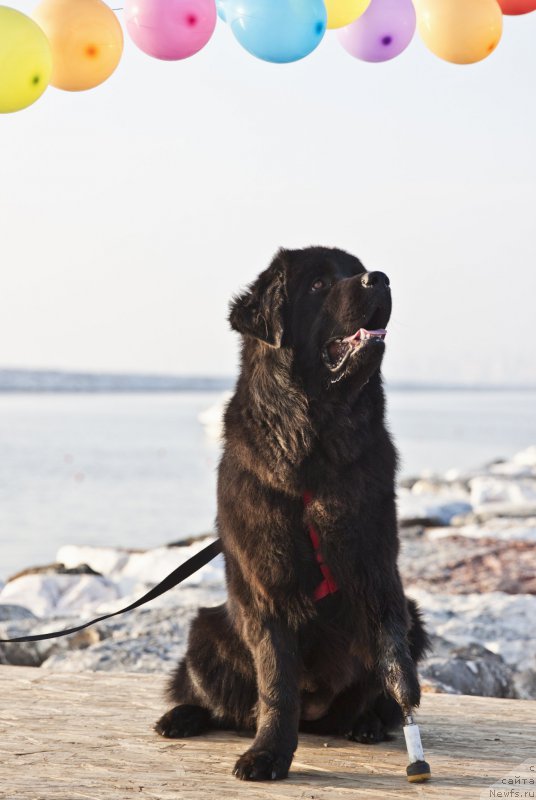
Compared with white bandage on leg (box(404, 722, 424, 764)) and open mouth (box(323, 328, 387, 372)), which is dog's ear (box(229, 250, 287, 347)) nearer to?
open mouth (box(323, 328, 387, 372))

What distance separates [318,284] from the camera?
3121 mm

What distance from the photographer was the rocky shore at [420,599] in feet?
16.5

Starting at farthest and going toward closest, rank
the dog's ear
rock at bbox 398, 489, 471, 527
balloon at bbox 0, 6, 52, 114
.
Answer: rock at bbox 398, 489, 471, 527, balloon at bbox 0, 6, 52, 114, the dog's ear

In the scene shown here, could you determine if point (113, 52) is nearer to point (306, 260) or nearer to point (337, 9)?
point (337, 9)

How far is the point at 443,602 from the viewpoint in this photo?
7.18m

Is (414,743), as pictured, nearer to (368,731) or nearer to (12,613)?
(368,731)

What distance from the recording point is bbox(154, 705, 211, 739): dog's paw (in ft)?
11.0

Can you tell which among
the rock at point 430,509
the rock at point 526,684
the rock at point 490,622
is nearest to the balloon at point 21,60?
the rock at point 490,622

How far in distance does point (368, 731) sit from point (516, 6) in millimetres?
3361

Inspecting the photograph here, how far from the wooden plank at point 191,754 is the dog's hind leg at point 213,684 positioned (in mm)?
61

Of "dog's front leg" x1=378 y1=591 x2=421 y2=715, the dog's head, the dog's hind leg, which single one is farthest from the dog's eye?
the dog's hind leg

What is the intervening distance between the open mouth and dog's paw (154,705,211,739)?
1305mm

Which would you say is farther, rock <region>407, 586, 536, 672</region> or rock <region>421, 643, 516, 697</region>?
rock <region>407, 586, 536, 672</region>

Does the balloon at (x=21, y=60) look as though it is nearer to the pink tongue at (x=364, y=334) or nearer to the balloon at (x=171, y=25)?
the balloon at (x=171, y=25)
